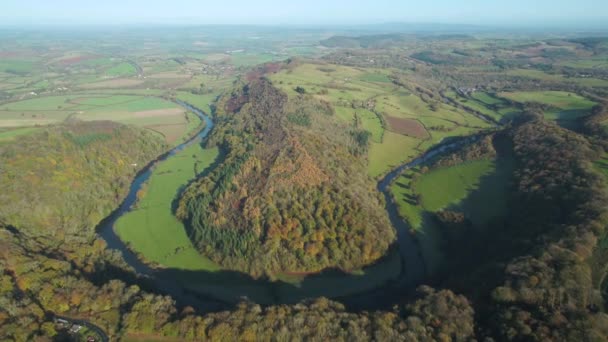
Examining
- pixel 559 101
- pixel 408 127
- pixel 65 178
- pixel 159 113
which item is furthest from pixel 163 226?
pixel 559 101

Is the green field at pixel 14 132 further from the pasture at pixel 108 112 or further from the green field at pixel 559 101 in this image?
the green field at pixel 559 101

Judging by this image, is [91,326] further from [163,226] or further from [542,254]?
[542,254]

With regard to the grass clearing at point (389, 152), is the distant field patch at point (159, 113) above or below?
above

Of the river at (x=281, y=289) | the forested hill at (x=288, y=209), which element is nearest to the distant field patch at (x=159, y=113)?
the forested hill at (x=288, y=209)

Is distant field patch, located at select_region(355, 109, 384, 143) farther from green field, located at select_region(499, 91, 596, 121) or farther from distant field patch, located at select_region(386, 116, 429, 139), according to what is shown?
green field, located at select_region(499, 91, 596, 121)

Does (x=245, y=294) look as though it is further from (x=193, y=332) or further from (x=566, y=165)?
(x=566, y=165)
